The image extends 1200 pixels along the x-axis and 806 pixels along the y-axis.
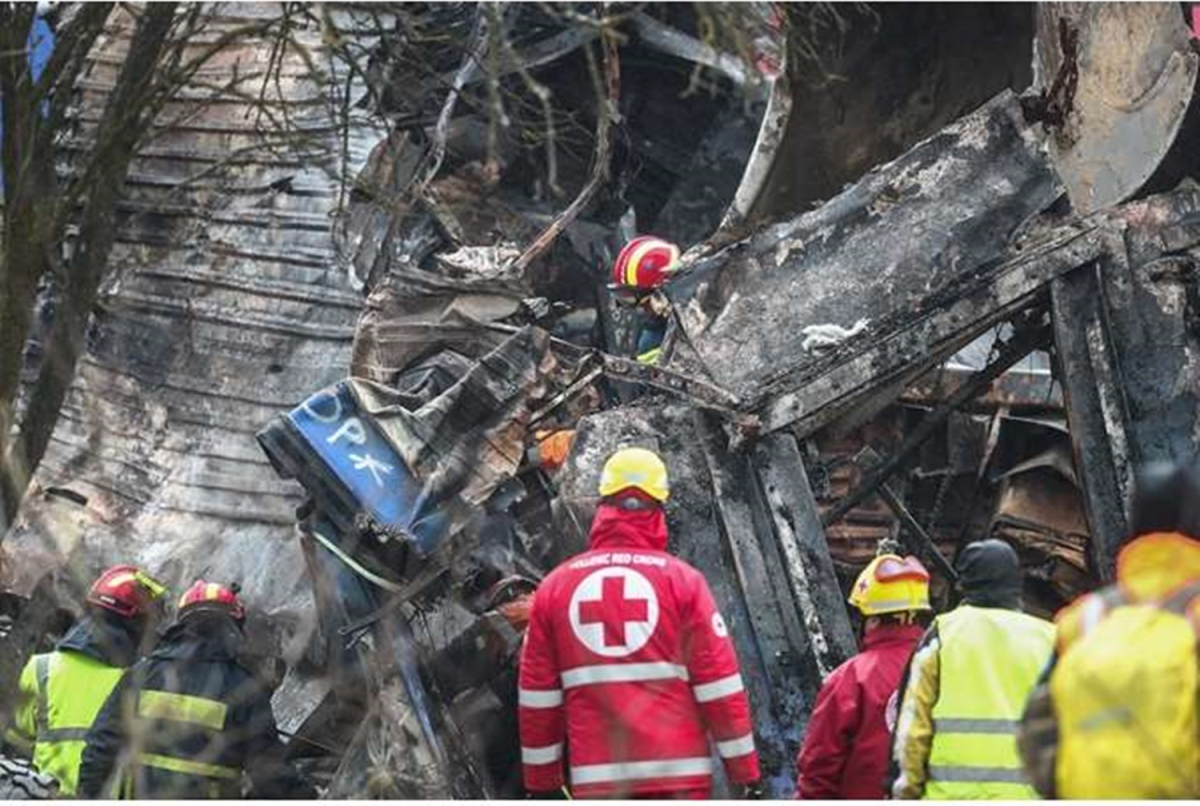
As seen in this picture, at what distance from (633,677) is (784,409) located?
5.16ft

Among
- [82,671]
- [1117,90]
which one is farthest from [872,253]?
[82,671]

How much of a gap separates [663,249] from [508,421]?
1.97m

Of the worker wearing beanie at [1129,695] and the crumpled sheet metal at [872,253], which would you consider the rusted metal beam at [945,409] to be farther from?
the worker wearing beanie at [1129,695]

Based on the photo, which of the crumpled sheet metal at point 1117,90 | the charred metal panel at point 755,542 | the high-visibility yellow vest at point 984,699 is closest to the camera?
the high-visibility yellow vest at point 984,699

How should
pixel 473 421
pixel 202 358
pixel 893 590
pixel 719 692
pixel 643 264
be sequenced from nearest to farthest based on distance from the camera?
pixel 719 692 → pixel 893 590 → pixel 473 421 → pixel 643 264 → pixel 202 358

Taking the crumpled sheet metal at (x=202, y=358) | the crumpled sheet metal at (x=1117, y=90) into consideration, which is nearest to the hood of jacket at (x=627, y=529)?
the crumpled sheet metal at (x=1117, y=90)

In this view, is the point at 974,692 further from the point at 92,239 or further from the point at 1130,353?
the point at 92,239

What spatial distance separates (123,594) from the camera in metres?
6.40

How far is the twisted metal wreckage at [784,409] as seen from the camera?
245 inches

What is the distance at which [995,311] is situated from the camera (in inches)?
251

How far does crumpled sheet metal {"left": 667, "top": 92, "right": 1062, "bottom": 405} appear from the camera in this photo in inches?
256

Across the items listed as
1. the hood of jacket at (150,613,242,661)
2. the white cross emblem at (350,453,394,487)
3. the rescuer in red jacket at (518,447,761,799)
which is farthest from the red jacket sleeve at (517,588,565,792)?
the white cross emblem at (350,453,394,487)

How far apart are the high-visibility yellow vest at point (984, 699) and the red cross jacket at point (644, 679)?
64 cm

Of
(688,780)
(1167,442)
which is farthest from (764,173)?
(688,780)
